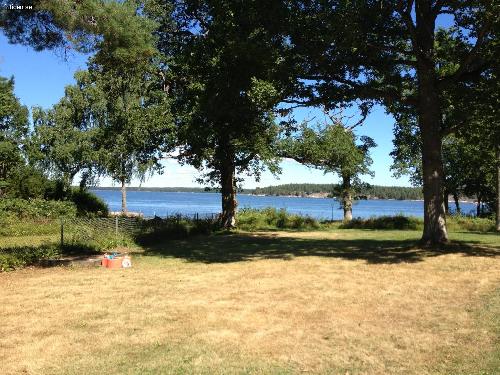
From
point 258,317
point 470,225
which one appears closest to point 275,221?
point 470,225

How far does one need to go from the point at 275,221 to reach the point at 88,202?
1617 cm

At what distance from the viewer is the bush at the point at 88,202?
37.0m

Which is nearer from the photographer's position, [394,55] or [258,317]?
[258,317]

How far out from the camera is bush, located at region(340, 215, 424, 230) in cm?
2927

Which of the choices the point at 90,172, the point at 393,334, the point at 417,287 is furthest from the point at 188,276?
the point at 90,172

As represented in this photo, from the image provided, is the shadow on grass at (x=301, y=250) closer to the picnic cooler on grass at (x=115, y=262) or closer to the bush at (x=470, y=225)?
the picnic cooler on grass at (x=115, y=262)

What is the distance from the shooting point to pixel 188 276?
11.5 m

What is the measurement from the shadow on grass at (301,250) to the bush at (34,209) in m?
13.3

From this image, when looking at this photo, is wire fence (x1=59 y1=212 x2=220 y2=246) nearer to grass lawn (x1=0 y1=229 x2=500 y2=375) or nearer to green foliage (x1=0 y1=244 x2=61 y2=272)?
green foliage (x1=0 y1=244 x2=61 y2=272)

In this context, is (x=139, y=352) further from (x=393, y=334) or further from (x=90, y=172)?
(x=90, y=172)

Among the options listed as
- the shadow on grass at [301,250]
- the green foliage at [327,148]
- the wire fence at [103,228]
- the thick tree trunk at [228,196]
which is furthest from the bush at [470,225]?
the wire fence at [103,228]

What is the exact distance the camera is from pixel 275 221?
3125 cm

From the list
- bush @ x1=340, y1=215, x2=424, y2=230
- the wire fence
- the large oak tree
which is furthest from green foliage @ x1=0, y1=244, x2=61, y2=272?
bush @ x1=340, y1=215, x2=424, y2=230

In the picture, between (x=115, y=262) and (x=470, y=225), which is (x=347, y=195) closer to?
(x=470, y=225)
